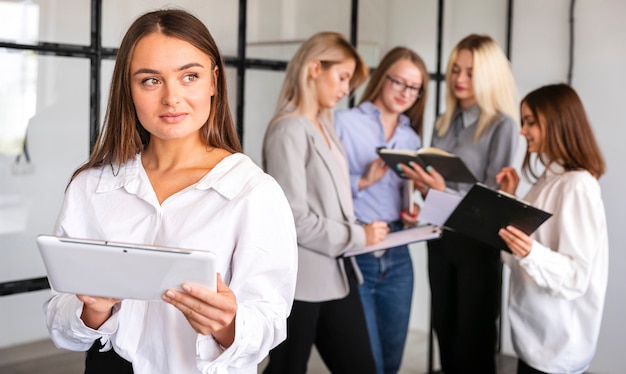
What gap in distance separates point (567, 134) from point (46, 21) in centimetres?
180

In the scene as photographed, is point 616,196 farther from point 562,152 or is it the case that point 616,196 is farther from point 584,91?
point 562,152

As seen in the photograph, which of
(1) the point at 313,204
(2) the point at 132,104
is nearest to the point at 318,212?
(1) the point at 313,204

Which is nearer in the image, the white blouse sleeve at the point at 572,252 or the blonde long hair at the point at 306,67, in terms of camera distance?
the white blouse sleeve at the point at 572,252

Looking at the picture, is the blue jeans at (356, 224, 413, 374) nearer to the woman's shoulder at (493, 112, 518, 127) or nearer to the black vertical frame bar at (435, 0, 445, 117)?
the woman's shoulder at (493, 112, 518, 127)

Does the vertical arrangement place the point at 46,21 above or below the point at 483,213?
above

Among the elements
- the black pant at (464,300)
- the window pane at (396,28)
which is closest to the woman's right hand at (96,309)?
the black pant at (464,300)

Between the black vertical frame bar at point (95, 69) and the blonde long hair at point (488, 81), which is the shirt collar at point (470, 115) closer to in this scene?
the blonde long hair at point (488, 81)

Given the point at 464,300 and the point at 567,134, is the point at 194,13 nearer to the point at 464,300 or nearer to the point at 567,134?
the point at 567,134

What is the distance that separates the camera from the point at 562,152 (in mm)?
2951

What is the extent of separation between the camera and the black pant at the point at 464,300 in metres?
3.57

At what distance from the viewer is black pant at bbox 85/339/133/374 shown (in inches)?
66.0

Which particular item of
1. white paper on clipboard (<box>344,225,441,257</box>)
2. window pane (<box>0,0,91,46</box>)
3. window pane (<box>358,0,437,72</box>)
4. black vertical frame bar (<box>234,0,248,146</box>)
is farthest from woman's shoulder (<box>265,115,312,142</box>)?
window pane (<box>358,0,437,72</box>)

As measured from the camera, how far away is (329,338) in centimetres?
311

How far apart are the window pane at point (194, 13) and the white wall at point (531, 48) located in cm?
16
